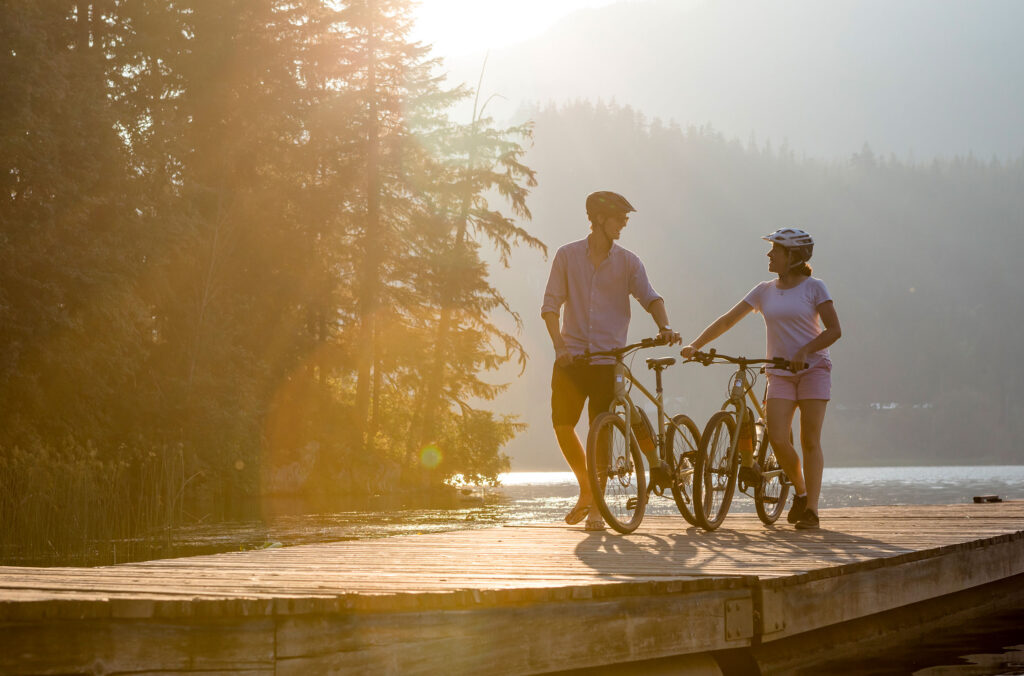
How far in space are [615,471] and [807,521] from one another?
76.0 inches

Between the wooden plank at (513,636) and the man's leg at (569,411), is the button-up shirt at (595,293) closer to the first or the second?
the man's leg at (569,411)

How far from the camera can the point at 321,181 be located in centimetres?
3653

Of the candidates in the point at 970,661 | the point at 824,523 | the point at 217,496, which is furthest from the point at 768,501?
the point at 217,496

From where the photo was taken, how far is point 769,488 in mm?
8883

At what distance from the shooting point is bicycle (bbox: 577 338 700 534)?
728cm

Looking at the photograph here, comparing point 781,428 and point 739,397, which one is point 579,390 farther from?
point 781,428

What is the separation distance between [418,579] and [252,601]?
1.14m

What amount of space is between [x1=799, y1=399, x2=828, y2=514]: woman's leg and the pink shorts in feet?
0.19

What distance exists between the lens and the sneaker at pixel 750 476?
8258 millimetres

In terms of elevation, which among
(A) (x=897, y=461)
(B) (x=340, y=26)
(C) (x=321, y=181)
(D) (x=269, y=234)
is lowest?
(A) (x=897, y=461)

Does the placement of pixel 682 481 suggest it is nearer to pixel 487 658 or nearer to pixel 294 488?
pixel 487 658

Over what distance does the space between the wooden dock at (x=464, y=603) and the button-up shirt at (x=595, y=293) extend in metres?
1.50

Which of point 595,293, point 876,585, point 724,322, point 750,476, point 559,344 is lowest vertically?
point 876,585

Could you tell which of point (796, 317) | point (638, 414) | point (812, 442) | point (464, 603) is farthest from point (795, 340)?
point (464, 603)
